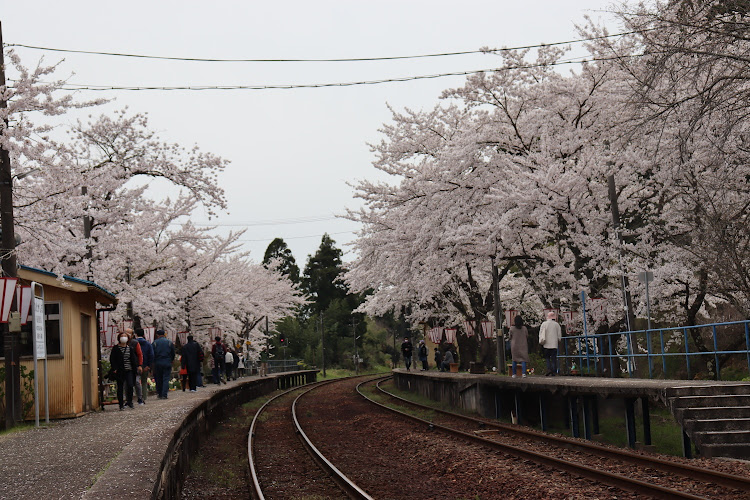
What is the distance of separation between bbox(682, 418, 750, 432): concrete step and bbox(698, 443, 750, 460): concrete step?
0.38 metres

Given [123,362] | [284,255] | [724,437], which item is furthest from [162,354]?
[284,255]

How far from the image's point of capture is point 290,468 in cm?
1305

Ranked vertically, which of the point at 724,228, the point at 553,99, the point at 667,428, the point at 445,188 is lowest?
the point at 667,428

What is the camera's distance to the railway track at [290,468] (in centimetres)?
1069

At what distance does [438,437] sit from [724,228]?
832 centimetres

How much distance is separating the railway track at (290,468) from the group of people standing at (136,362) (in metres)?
2.92

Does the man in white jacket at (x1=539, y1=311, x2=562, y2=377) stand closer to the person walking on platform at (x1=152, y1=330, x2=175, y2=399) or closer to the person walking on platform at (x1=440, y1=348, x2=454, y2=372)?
the person walking on platform at (x1=152, y1=330, x2=175, y2=399)

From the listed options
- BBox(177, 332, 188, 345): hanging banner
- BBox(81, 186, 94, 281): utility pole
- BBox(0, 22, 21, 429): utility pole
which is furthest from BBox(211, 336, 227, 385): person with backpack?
BBox(0, 22, 21, 429): utility pole

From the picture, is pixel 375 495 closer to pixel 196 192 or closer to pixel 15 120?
pixel 15 120

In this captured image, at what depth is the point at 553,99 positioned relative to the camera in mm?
23625

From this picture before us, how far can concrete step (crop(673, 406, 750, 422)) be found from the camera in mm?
11805

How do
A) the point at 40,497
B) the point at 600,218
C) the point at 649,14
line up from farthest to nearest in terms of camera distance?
the point at 600,218
the point at 649,14
the point at 40,497

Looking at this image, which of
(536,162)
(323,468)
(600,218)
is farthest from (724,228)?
(323,468)

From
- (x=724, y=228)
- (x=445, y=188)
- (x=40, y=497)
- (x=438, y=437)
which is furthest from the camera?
(x=445, y=188)
